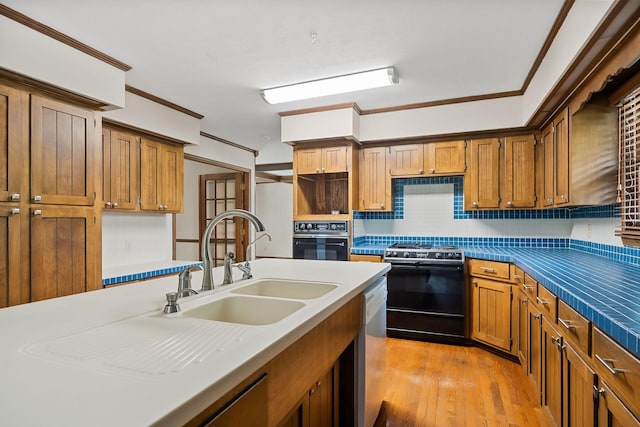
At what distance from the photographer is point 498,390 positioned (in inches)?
100

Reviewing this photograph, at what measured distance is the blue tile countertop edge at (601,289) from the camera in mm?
1095

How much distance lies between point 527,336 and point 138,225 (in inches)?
148

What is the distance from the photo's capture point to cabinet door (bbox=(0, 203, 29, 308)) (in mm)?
2172

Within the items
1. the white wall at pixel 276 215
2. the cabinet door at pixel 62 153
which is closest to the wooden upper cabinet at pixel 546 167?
the cabinet door at pixel 62 153

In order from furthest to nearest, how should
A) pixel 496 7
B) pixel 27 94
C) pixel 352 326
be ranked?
pixel 27 94 → pixel 496 7 → pixel 352 326

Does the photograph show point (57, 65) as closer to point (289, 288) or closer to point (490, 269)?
point (289, 288)

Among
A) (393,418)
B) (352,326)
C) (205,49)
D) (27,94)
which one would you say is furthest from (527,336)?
(27,94)

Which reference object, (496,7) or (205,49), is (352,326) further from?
(205,49)

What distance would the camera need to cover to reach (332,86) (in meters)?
3.19

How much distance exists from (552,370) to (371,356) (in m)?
0.95

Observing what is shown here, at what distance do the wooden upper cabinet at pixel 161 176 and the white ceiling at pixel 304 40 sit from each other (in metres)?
0.59

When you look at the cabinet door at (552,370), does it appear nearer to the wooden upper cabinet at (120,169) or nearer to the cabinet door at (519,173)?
the cabinet door at (519,173)

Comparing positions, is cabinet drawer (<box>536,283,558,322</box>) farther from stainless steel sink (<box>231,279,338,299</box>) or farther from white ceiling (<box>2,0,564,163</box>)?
white ceiling (<box>2,0,564,163</box>)

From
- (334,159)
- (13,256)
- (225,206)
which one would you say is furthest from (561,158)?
(225,206)
